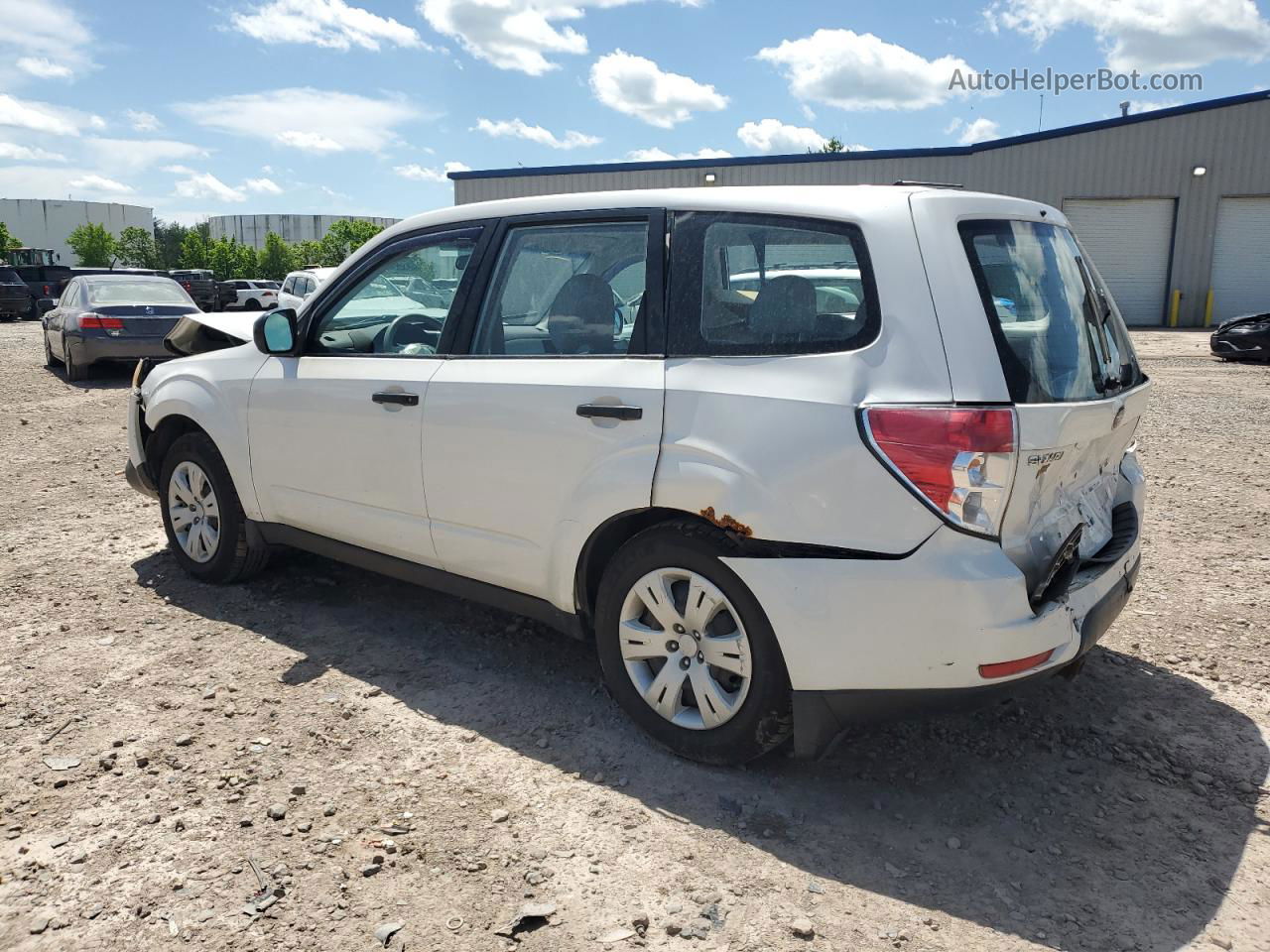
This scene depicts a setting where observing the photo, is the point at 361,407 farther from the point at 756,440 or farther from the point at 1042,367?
the point at 1042,367

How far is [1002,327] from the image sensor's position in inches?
112

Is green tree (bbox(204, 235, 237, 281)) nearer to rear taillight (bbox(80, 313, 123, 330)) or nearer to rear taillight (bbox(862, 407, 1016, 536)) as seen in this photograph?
rear taillight (bbox(80, 313, 123, 330))

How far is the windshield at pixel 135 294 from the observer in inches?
542

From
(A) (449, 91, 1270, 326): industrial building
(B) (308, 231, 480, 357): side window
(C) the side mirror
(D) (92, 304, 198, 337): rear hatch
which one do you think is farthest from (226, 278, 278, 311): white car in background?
(B) (308, 231, 480, 357): side window

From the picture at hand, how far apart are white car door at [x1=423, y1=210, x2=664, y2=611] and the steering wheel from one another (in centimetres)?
23

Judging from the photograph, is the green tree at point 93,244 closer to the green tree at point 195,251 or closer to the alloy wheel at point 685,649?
the green tree at point 195,251

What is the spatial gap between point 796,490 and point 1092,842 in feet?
4.44

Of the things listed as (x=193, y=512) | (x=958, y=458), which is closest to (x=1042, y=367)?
(x=958, y=458)

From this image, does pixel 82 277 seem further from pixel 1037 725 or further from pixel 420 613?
pixel 1037 725

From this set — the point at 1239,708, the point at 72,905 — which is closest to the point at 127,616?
the point at 72,905

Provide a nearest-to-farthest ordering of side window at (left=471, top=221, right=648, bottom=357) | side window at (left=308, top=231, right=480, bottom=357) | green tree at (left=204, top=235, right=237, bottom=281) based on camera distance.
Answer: side window at (left=471, top=221, right=648, bottom=357), side window at (left=308, top=231, right=480, bottom=357), green tree at (left=204, top=235, right=237, bottom=281)

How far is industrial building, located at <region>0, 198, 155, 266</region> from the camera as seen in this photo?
322 ft

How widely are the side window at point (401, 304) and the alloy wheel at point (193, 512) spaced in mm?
1076

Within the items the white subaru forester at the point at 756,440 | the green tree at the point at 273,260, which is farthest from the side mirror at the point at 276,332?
the green tree at the point at 273,260
